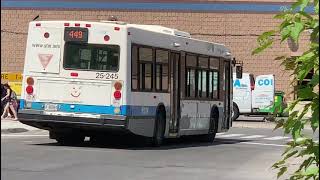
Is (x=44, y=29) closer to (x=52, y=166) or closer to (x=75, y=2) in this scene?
(x=52, y=166)

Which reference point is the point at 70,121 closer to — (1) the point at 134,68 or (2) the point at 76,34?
(1) the point at 134,68

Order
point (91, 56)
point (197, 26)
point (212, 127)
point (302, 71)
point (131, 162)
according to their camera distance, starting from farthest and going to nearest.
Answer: point (197, 26)
point (212, 127)
point (91, 56)
point (131, 162)
point (302, 71)

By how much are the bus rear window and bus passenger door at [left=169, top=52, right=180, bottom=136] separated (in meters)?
2.56

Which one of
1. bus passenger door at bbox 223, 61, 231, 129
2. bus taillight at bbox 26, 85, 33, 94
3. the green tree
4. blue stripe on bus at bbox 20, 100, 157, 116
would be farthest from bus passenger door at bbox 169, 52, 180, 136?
the green tree

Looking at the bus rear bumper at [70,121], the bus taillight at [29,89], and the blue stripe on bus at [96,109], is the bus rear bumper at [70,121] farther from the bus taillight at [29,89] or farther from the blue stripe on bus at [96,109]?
the bus taillight at [29,89]

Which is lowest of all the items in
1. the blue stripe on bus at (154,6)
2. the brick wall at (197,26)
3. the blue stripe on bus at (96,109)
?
the blue stripe on bus at (96,109)

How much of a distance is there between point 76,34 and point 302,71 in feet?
42.9

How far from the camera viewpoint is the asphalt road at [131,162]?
12117mm

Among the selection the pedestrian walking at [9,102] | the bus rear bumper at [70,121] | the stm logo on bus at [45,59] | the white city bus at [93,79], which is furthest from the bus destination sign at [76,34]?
the pedestrian walking at [9,102]

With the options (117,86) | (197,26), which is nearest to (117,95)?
(117,86)

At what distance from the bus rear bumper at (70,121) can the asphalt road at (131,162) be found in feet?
1.88

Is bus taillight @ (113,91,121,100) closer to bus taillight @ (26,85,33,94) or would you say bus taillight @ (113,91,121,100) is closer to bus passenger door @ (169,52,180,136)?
bus taillight @ (26,85,33,94)

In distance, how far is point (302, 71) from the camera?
432cm

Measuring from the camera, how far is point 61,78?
1694cm
